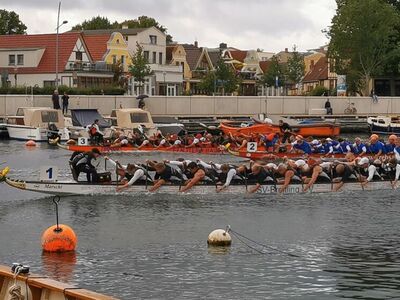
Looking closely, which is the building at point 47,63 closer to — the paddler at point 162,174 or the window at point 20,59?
the window at point 20,59

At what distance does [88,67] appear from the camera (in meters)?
95.6

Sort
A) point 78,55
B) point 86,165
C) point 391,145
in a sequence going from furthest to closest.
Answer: point 78,55 < point 391,145 < point 86,165

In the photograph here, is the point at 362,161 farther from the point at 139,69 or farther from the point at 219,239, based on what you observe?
the point at 139,69

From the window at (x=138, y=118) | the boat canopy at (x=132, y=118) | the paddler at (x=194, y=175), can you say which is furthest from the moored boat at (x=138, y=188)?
the window at (x=138, y=118)

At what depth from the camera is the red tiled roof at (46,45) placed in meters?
93.8

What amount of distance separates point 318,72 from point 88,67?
57.4m

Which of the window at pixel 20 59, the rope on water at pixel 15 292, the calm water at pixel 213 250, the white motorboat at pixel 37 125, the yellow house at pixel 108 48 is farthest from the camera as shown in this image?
the yellow house at pixel 108 48

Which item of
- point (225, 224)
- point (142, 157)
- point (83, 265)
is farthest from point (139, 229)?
point (142, 157)

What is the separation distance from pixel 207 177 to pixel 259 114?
4393 cm

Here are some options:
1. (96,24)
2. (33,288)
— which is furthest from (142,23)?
(33,288)

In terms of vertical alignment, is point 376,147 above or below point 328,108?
below

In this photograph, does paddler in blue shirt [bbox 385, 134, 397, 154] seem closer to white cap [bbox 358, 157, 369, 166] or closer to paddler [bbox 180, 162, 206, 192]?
white cap [bbox 358, 157, 369, 166]

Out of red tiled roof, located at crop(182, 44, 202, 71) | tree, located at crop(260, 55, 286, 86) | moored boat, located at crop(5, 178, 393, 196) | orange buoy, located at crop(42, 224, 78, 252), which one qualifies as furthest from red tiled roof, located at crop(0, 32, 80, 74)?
orange buoy, located at crop(42, 224, 78, 252)

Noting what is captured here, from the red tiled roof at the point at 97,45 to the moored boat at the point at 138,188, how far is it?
70.0 m
